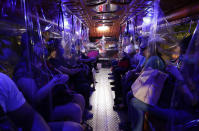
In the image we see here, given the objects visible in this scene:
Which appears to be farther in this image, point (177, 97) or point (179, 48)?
point (179, 48)

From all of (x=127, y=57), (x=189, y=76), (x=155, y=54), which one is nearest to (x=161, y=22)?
(x=155, y=54)

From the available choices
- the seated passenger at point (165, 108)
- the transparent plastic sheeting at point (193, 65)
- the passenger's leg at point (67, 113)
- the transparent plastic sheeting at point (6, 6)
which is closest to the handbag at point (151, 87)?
the seated passenger at point (165, 108)

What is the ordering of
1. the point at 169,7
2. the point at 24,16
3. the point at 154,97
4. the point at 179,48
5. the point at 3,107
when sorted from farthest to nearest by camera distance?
1. the point at 169,7
2. the point at 179,48
3. the point at 154,97
4. the point at 24,16
5. the point at 3,107

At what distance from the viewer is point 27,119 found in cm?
95

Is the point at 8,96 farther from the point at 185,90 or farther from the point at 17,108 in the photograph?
the point at 185,90

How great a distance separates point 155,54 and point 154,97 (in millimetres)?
726

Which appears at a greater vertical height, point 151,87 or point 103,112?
point 151,87

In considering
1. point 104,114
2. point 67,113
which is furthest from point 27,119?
point 104,114

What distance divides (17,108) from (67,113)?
0.65m

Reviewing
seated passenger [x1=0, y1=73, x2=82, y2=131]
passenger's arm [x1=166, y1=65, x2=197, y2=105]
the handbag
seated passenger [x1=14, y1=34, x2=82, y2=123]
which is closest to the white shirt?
seated passenger [x1=0, y1=73, x2=82, y2=131]

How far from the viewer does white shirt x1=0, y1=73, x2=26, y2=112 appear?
2.53 ft

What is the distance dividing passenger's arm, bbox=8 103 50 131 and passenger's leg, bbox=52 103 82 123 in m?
0.34

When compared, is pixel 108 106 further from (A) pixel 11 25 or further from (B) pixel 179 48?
(A) pixel 11 25

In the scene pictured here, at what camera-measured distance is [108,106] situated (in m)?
2.65
